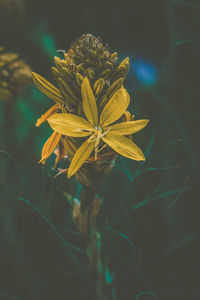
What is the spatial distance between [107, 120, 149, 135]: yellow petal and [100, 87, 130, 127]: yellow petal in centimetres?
2

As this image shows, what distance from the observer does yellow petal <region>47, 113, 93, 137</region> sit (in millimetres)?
492

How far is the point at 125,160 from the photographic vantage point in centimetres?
122

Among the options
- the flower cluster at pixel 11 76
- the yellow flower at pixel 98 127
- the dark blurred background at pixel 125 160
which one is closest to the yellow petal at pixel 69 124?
the yellow flower at pixel 98 127

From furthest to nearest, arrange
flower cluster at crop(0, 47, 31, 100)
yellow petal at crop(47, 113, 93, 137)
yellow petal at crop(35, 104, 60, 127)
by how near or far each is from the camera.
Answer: flower cluster at crop(0, 47, 31, 100), yellow petal at crop(35, 104, 60, 127), yellow petal at crop(47, 113, 93, 137)

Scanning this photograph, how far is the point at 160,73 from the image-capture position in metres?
1.40

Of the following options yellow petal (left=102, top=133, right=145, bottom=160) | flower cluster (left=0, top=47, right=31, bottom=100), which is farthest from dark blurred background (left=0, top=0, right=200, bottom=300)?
yellow petal (left=102, top=133, right=145, bottom=160)

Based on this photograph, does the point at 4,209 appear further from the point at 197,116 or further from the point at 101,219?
the point at 197,116

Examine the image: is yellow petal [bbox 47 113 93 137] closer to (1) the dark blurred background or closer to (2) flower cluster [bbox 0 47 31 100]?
(1) the dark blurred background

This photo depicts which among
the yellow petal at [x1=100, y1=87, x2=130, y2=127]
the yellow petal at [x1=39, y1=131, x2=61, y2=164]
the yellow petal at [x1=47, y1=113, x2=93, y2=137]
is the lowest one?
the yellow petal at [x1=39, y1=131, x2=61, y2=164]

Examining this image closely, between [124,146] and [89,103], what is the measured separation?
→ 10 cm

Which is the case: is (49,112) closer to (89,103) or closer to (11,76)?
(89,103)

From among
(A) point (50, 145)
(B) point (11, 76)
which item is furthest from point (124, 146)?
(B) point (11, 76)

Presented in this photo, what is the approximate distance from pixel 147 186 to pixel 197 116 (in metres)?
0.40

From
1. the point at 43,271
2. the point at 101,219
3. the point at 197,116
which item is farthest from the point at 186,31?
the point at 43,271
